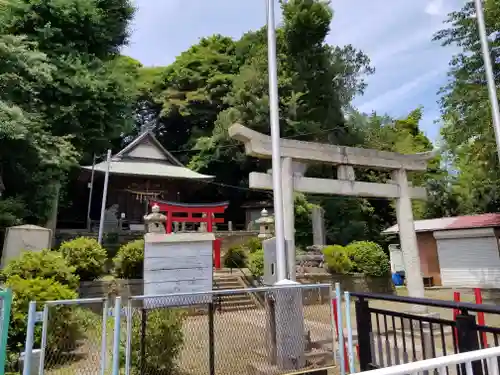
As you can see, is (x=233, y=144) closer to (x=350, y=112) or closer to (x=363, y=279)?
(x=350, y=112)

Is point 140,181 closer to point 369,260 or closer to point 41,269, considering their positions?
point 369,260

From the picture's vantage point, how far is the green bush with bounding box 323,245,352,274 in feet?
45.4

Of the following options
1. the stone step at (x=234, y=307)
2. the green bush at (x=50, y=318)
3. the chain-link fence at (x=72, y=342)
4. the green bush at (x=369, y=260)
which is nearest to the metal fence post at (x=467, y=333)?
the stone step at (x=234, y=307)

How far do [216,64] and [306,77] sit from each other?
36.5 ft

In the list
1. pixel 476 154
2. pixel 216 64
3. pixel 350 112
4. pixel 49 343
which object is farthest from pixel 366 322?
pixel 216 64

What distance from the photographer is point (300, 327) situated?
4.89 metres

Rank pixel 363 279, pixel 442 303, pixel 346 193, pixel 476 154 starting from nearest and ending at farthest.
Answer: pixel 442 303, pixel 346 193, pixel 476 154, pixel 363 279

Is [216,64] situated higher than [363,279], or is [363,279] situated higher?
[216,64]

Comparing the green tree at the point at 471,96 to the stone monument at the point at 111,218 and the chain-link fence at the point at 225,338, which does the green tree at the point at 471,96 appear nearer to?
the chain-link fence at the point at 225,338

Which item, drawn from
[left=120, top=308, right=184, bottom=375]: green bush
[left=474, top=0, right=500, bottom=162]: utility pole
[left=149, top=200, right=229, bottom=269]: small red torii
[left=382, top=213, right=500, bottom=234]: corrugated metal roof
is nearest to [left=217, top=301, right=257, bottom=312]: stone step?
[left=120, top=308, right=184, bottom=375]: green bush

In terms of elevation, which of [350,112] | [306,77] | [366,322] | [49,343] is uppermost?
[306,77]

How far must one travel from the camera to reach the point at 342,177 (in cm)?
855

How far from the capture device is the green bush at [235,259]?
14.4 metres

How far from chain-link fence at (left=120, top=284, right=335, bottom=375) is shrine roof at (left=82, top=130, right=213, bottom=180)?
15975mm
